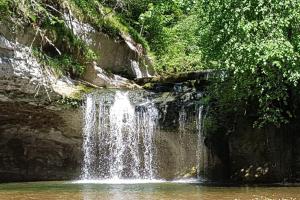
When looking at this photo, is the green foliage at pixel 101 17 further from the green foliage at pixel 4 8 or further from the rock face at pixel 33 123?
the green foliage at pixel 4 8

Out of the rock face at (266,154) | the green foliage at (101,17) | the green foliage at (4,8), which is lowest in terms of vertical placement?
the rock face at (266,154)

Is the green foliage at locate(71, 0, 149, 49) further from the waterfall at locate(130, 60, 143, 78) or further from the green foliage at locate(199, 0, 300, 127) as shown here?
the green foliage at locate(199, 0, 300, 127)

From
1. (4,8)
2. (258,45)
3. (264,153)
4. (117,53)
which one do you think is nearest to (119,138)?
(117,53)

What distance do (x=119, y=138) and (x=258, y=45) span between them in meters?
6.78

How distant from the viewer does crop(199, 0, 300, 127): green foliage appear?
37.6 ft

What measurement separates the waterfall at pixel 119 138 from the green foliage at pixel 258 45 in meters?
3.90

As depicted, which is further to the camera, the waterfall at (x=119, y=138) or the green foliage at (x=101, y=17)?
the green foliage at (x=101, y=17)

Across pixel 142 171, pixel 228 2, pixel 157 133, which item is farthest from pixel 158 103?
pixel 228 2

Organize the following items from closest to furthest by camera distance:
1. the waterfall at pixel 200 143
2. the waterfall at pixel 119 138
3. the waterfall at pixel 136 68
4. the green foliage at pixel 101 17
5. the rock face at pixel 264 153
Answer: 1. the rock face at pixel 264 153
2. the waterfall at pixel 200 143
3. the waterfall at pixel 119 138
4. the green foliage at pixel 101 17
5. the waterfall at pixel 136 68

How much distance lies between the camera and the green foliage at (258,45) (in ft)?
37.6

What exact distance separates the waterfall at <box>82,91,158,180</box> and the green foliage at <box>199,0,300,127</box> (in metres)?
3.90

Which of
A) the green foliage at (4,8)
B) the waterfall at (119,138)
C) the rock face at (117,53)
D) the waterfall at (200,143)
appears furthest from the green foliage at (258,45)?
the rock face at (117,53)

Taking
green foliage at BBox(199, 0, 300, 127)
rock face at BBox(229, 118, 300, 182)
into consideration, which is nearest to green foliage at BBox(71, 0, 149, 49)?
green foliage at BBox(199, 0, 300, 127)

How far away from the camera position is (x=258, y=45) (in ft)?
37.6
